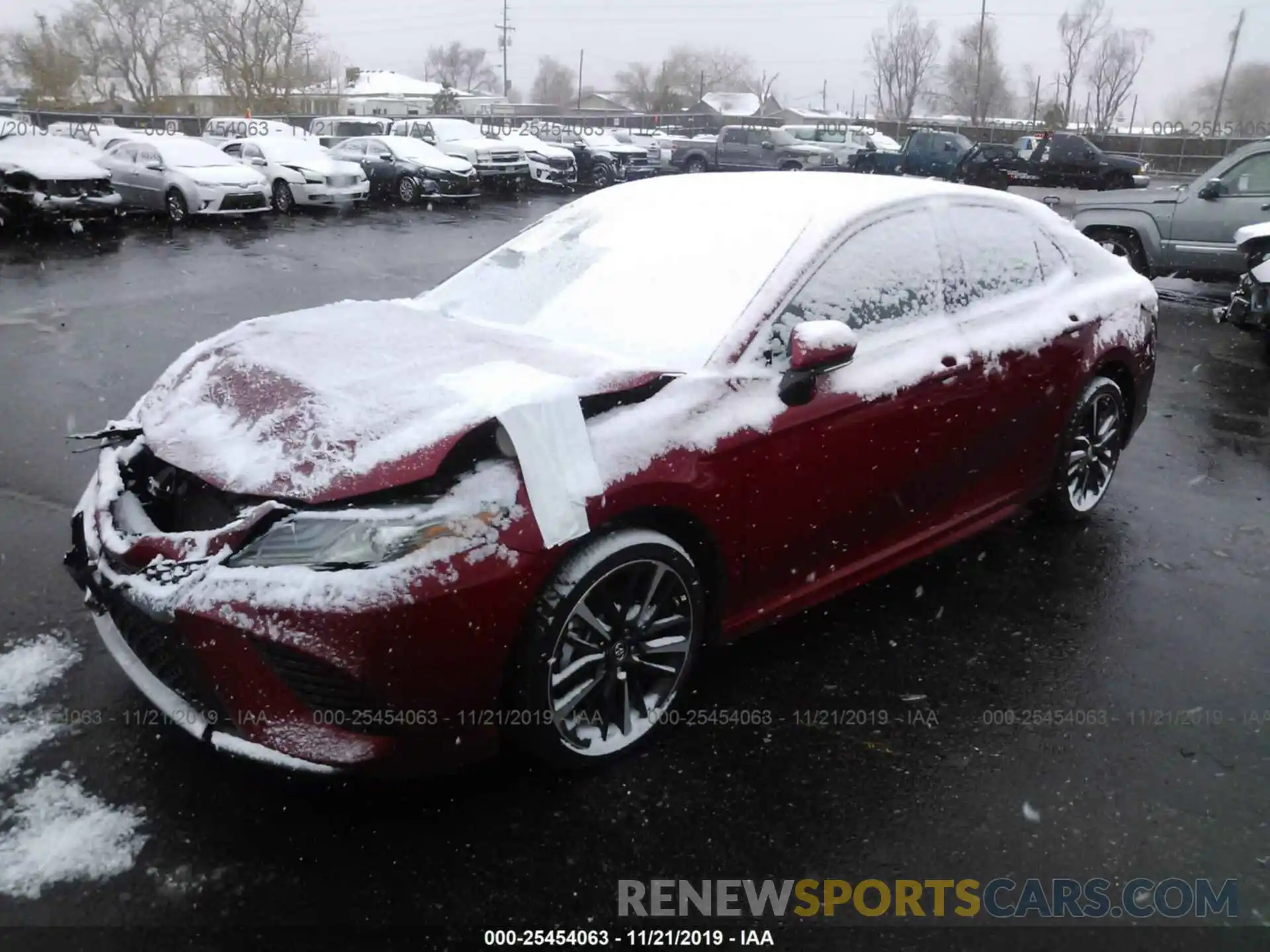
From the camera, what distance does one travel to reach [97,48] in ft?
240

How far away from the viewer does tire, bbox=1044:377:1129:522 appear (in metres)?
4.55

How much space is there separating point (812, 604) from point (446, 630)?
4.98 feet

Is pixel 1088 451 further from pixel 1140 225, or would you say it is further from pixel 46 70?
pixel 46 70

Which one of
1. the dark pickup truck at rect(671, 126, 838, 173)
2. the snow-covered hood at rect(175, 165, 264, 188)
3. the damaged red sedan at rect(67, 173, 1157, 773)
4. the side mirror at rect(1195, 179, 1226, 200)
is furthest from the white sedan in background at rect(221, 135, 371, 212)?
the damaged red sedan at rect(67, 173, 1157, 773)

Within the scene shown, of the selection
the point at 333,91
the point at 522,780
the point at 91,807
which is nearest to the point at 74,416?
the point at 91,807

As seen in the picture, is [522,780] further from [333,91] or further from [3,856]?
[333,91]

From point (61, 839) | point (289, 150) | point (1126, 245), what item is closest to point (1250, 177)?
point (1126, 245)

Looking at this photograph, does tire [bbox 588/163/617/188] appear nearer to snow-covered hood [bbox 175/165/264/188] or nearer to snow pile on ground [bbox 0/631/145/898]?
snow-covered hood [bbox 175/165/264/188]

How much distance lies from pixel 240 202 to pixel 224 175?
666 mm

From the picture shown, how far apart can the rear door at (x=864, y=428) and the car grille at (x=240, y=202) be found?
1541 centimetres

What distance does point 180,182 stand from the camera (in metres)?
16.3

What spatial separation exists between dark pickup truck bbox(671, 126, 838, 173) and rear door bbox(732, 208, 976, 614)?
27955 mm

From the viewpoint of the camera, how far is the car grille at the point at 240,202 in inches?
651

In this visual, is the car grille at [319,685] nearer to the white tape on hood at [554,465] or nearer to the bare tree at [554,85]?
the white tape on hood at [554,465]
